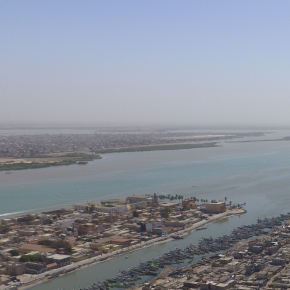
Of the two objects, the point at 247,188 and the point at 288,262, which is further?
the point at 247,188

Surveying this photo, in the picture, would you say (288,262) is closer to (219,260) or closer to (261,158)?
(219,260)

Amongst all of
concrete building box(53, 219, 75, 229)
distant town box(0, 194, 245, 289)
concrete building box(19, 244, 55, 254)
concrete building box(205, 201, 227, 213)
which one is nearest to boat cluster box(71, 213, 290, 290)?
distant town box(0, 194, 245, 289)

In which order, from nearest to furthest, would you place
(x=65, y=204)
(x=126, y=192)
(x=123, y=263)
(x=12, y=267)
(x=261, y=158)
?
(x=12, y=267), (x=123, y=263), (x=65, y=204), (x=126, y=192), (x=261, y=158)

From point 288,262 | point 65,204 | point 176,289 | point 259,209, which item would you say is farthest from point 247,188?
point 176,289

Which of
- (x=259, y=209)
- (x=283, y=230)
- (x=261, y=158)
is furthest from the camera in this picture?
(x=261, y=158)

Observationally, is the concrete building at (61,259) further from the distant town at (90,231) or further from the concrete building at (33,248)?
the concrete building at (33,248)

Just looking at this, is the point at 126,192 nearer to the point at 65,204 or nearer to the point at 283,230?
the point at 65,204
